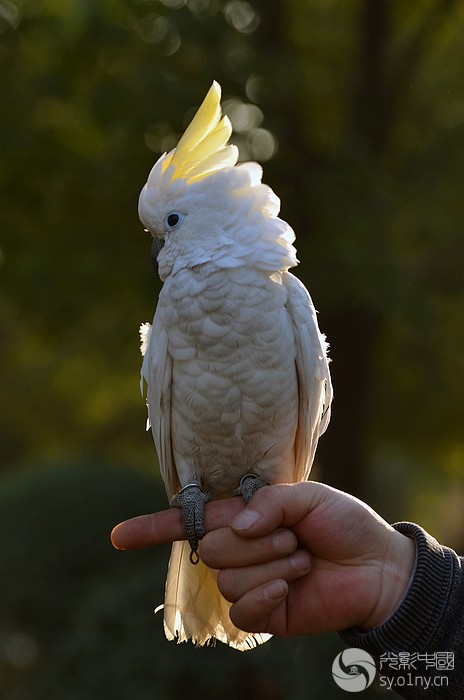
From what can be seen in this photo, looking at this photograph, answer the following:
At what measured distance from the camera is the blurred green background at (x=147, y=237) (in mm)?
4531

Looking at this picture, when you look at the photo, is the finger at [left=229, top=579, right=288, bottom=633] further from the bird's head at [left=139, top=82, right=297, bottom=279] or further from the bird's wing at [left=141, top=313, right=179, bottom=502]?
the bird's head at [left=139, top=82, right=297, bottom=279]

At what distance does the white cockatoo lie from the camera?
2307 millimetres

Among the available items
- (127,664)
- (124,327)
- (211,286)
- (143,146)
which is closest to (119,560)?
(127,664)

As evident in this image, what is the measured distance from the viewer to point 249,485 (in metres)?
2.45

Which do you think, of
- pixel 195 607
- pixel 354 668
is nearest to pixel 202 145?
pixel 195 607

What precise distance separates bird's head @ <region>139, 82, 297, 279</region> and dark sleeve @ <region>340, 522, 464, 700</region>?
3.12 feet

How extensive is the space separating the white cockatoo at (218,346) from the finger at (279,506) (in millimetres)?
266

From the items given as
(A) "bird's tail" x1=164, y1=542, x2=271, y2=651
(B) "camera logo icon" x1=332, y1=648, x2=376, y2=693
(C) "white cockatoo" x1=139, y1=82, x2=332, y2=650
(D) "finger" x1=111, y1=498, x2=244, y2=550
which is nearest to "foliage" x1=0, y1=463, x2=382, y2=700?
(B) "camera logo icon" x1=332, y1=648, x2=376, y2=693

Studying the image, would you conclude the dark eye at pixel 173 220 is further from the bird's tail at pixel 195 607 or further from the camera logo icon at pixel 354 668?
the camera logo icon at pixel 354 668

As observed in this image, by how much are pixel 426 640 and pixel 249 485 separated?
710mm

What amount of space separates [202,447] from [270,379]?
309 millimetres

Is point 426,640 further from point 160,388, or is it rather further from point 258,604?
point 160,388

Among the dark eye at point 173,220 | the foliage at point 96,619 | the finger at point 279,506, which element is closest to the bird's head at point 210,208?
the dark eye at point 173,220

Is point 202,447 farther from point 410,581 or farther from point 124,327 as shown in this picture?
point 124,327
